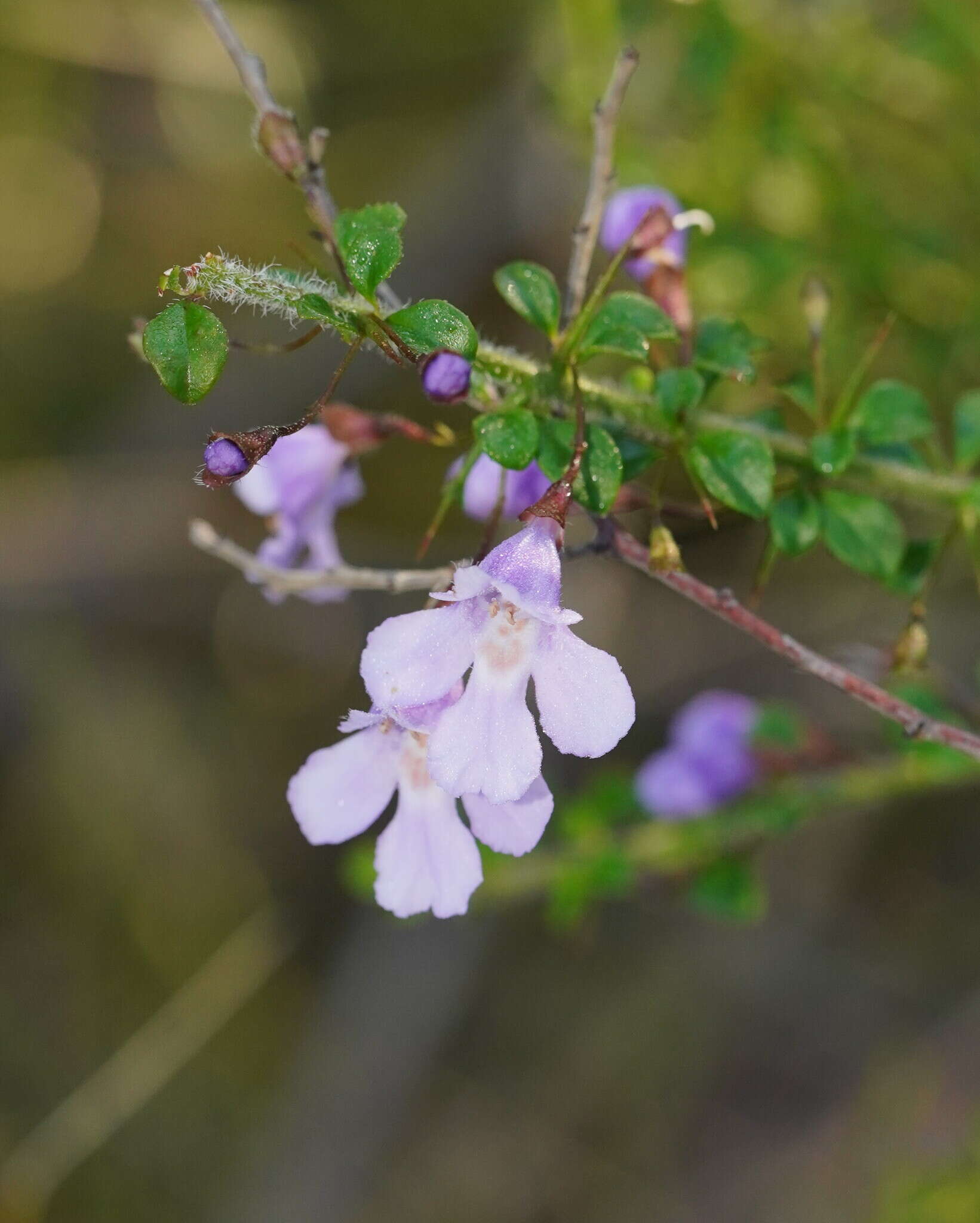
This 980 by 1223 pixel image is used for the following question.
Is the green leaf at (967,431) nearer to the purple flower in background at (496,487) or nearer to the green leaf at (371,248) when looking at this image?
the purple flower in background at (496,487)

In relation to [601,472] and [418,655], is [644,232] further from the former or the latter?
[418,655]

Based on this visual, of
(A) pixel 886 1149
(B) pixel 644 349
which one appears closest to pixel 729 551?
(A) pixel 886 1149

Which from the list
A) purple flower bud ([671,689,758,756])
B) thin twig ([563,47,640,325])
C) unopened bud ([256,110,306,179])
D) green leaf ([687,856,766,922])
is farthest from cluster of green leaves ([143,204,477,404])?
green leaf ([687,856,766,922])

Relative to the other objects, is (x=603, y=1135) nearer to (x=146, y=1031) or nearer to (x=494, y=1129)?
(x=494, y=1129)

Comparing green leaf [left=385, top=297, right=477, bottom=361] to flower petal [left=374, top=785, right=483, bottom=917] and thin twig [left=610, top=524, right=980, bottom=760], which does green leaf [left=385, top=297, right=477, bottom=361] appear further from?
flower petal [left=374, top=785, right=483, bottom=917]

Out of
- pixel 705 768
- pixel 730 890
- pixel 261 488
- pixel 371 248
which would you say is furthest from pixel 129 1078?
pixel 371 248

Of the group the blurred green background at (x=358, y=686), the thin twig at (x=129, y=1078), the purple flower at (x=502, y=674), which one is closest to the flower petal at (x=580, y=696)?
the purple flower at (x=502, y=674)

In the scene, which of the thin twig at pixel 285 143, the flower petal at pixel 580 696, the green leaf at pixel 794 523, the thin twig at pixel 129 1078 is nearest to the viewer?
the flower petal at pixel 580 696

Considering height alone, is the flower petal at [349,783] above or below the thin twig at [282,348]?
below

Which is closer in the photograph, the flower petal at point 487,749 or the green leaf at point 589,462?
the flower petal at point 487,749
